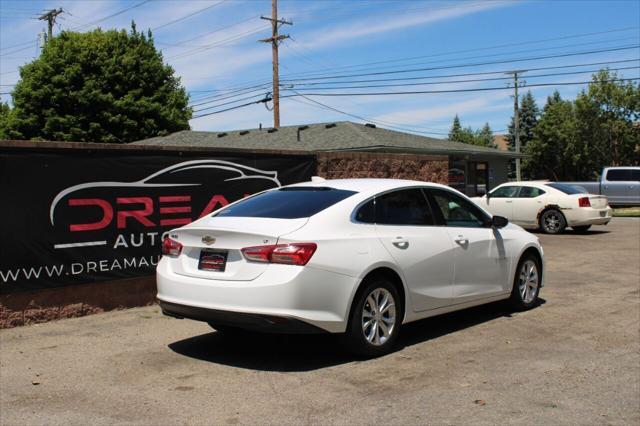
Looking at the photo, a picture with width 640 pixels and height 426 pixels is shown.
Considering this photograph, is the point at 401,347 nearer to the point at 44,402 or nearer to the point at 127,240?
the point at 44,402

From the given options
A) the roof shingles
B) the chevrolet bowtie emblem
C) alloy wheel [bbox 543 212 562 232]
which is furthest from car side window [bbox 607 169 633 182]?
the chevrolet bowtie emblem

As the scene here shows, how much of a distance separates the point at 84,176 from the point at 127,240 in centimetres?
96

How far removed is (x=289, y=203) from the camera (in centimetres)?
645

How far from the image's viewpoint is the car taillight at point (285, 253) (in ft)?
18.0

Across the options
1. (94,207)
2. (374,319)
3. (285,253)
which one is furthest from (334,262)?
(94,207)

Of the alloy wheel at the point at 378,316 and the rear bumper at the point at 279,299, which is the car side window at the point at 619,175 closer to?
the alloy wheel at the point at 378,316

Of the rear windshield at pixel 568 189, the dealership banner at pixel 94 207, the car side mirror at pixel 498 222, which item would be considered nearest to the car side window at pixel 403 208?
the car side mirror at pixel 498 222

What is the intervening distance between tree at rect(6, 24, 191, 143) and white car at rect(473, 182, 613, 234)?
79.5 ft

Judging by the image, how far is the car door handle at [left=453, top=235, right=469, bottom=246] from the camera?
7.05 m

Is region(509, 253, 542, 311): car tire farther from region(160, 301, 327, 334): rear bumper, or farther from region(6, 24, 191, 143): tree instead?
region(6, 24, 191, 143): tree

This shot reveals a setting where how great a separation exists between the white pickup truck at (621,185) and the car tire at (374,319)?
26.7 metres

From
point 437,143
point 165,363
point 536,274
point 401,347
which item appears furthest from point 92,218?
point 437,143

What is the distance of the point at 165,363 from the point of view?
5.95m

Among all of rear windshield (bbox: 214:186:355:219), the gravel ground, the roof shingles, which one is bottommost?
the gravel ground
